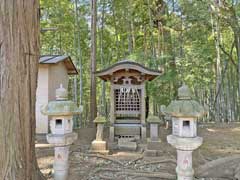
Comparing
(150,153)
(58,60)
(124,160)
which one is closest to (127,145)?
(150,153)

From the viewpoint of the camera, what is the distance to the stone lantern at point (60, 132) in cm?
387

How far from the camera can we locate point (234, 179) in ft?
13.5

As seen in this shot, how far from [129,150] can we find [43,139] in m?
3.02

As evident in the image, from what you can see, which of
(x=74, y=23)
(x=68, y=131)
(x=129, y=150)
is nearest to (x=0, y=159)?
(x=68, y=131)

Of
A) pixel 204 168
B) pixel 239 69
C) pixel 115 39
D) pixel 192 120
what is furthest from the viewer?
pixel 115 39

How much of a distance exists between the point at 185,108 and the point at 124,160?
8.69 ft

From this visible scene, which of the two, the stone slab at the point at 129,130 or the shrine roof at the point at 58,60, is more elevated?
the shrine roof at the point at 58,60

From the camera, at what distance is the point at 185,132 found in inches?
141

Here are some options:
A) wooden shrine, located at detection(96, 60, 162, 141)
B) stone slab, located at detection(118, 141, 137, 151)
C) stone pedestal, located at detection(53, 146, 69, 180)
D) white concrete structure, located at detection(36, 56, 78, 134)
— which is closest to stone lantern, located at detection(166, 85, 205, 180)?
stone pedestal, located at detection(53, 146, 69, 180)

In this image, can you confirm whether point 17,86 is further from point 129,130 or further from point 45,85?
point 45,85

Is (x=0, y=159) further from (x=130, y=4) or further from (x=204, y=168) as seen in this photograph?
(x=130, y=4)

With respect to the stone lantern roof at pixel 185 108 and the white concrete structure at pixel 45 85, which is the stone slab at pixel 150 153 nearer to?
the stone lantern roof at pixel 185 108

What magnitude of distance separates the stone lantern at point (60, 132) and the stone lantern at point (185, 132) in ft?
5.20

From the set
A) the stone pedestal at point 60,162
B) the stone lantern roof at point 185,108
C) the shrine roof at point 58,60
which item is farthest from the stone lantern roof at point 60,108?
the shrine roof at point 58,60
